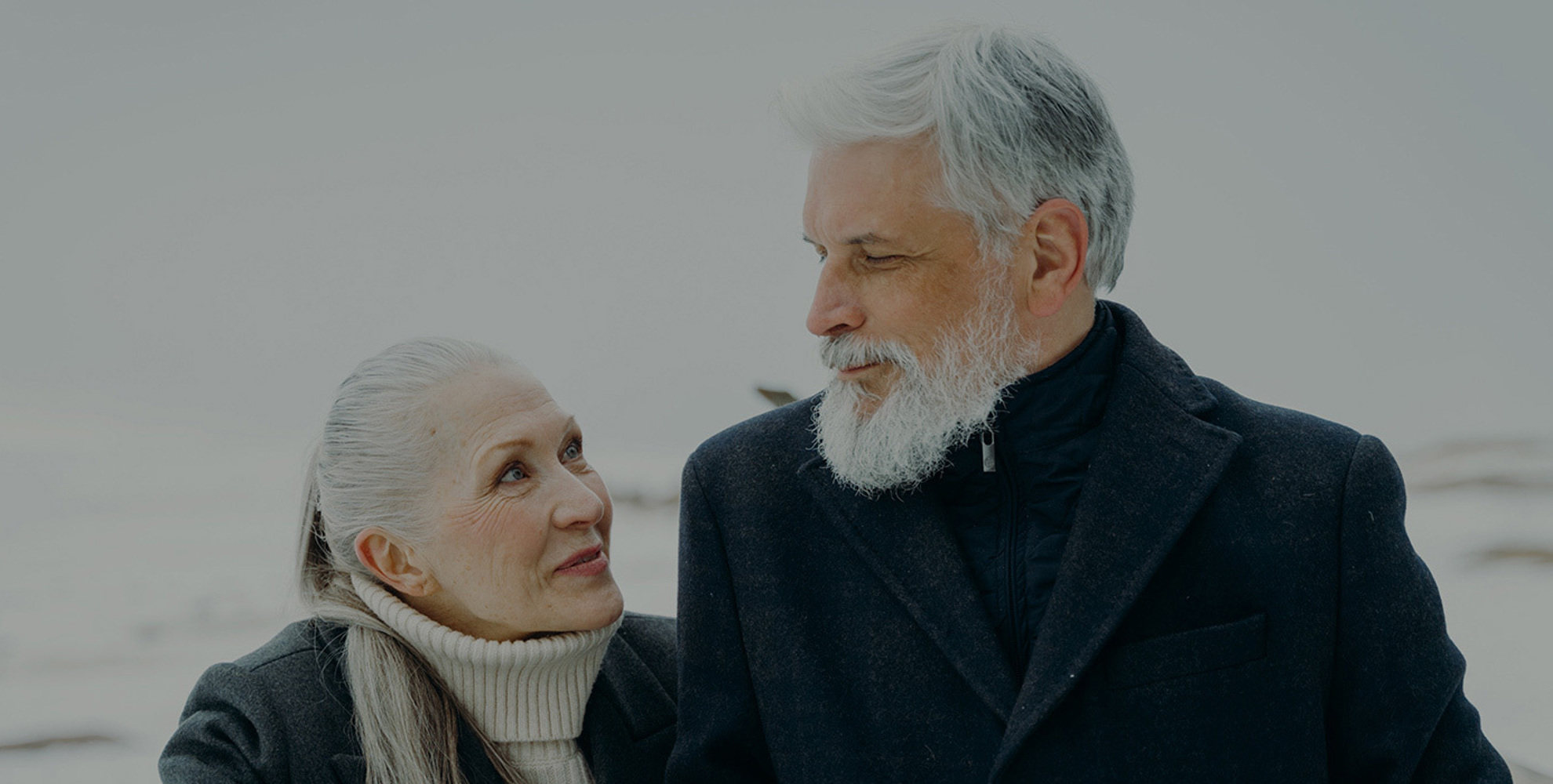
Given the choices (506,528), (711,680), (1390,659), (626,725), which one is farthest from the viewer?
(626,725)

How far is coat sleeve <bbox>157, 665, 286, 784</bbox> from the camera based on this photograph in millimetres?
1904

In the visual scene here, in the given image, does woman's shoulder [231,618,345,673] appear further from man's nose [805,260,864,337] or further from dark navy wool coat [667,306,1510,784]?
man's nose [805,260,864,337]

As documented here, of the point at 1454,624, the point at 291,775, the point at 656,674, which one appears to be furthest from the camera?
the point at 1454,624

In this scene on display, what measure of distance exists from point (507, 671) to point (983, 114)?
1183 millimetres

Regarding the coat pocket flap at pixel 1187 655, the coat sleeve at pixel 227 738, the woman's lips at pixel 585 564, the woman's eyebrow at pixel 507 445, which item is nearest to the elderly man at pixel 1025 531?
the coat pocket flap at pixel 1187 655

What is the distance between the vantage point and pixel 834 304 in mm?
1784

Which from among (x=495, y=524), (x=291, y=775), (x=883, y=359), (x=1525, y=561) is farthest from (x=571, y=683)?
(x=1525, y=561)

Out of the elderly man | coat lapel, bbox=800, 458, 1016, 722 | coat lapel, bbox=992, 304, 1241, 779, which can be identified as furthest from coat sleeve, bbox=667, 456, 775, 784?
coat lapel, bbox=992, 304, 1241, 779

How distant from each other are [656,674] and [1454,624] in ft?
9.20

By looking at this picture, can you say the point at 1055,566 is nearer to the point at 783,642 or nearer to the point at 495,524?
the point at 783,642

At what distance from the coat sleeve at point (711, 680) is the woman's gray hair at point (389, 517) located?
0.38m

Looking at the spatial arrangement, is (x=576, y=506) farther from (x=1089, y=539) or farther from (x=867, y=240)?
(x=1089, y=539)

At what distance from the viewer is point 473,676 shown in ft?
6.95

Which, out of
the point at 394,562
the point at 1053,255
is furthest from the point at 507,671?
the point at 1053,255
